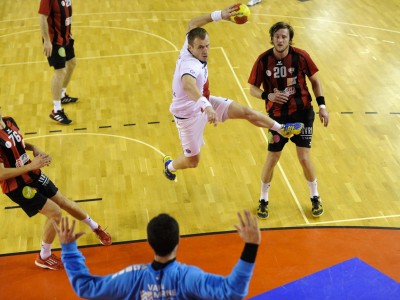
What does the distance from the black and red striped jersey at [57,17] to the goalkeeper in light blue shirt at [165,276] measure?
5480mm

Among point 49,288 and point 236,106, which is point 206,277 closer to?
point 49,288

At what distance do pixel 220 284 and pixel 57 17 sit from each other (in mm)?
6134

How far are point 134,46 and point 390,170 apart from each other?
5.65 m

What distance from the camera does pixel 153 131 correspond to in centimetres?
834

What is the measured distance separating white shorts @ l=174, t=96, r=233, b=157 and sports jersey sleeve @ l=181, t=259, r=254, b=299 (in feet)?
10.6

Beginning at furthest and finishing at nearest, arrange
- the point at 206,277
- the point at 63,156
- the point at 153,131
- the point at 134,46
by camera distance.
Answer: the point at 134,46
the point at 153,131
the point at 63,156
the point at 206,277

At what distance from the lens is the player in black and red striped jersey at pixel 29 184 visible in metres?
5.21

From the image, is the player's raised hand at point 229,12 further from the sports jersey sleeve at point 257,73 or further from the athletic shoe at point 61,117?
the athletic shoe at point 61,117

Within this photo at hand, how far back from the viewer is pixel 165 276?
11.1ft

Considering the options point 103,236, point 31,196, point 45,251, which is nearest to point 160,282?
point 31,196

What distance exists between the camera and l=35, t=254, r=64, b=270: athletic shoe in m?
5.85

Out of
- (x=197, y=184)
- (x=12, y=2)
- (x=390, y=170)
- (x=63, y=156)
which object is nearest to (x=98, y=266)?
(x=197, y=184)

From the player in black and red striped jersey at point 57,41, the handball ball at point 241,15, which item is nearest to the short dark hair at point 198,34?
the handball ball at point 241,15

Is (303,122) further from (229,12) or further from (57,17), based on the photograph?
(57,17)
